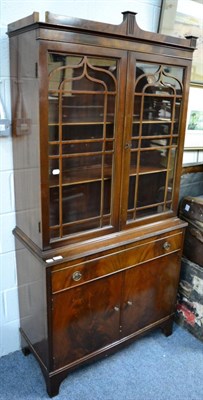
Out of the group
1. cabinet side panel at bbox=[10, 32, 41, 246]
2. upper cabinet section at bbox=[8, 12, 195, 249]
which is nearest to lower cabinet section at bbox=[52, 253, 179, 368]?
upper cabinet section at bbox=[8, 12, 195, 249]

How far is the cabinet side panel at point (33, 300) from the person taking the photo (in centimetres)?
160

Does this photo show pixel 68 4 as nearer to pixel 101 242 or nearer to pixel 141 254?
pixel 101 242

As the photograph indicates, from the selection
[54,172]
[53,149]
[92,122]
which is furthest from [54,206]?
[92,122]

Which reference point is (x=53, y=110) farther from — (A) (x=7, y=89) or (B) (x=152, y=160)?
(B) (x=152, y=160)

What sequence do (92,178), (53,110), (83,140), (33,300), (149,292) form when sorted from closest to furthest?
(53,110) < (83,140) < (92,178) < (33,300) < (149,292)

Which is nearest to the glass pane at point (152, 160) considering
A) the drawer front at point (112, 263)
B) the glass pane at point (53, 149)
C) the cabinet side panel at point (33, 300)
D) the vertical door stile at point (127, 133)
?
the vertical door stile at point (127, 133)

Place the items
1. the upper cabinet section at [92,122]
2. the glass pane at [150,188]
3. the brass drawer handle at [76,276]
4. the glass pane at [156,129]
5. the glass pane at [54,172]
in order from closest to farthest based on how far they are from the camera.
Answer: the upper cabinet section at [92,122] < the glass pane at [54,172] < the brass drawer handle at [76,276] < the glass pane at [156,129] < the glass pane at [150,188]

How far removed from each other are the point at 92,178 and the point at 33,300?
0.69 m

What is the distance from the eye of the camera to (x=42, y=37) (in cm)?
125

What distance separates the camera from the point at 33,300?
1.73m

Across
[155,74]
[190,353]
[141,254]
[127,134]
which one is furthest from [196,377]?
[155,74]

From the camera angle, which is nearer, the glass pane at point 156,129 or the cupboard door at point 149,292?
→ the glass pane at point 156,129

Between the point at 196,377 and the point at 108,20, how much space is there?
203 centimetres

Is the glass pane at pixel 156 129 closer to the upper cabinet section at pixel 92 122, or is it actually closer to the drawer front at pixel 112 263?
the upper cabinet section at pixel 92 122
